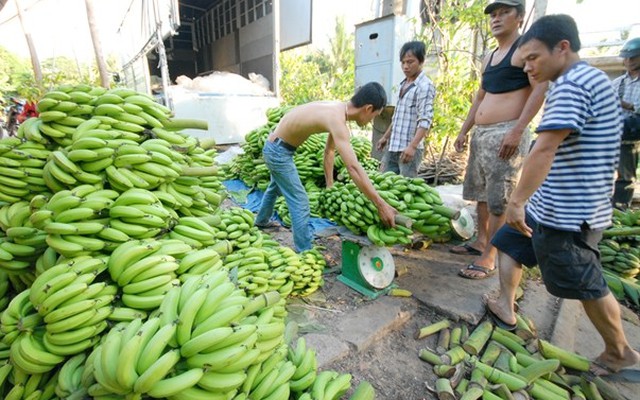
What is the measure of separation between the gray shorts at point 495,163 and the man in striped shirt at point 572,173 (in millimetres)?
979

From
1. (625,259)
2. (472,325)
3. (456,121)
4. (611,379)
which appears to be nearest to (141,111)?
(472,325)

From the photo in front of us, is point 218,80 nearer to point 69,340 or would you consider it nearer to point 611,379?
point 69,340

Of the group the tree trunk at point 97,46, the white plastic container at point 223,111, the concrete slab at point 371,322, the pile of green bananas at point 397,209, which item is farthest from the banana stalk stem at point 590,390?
the tree trunk at point 97,46

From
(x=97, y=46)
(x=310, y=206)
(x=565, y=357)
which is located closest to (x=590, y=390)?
(x=565, y=357)

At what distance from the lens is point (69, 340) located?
50.2 inches

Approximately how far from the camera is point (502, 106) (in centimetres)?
308

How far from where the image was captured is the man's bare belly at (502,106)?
299 centimetres

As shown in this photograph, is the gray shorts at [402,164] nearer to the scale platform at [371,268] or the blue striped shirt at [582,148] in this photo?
the scale platform at [371,268]

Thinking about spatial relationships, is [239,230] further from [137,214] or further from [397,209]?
[397,209]

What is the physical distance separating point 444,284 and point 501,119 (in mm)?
1673

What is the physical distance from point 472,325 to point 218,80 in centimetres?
836

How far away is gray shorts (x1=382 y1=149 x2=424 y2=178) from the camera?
13.9 feet

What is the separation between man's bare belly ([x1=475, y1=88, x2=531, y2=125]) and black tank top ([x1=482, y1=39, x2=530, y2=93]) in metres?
0.05

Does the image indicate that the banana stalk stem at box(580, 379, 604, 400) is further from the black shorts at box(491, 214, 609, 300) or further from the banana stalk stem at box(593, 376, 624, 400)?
the black shorts at box(491, 214, 609, 300)
